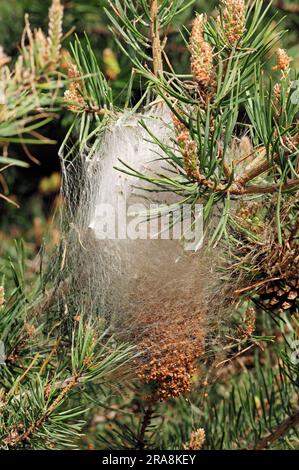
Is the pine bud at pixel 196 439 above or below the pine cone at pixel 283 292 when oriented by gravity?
below

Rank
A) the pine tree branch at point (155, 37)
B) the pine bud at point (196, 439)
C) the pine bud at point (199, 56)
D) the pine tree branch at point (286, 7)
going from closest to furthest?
1. the pine bud at point (199, 56)
2. the pine tree branch at point (155, 37)
3. the pine bud at point (196, 439)
4. the pine tree branch at point (286, 7)

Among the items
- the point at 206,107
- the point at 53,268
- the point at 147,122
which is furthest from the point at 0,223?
the point at 206,107

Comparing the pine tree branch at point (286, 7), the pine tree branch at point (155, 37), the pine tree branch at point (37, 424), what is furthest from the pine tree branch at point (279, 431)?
the pine tree branch at point (286, 7)

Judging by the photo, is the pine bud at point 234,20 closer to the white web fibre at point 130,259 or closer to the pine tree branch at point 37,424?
the white web fibre at point 130,259

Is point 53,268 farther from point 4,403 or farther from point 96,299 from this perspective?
point 4,403

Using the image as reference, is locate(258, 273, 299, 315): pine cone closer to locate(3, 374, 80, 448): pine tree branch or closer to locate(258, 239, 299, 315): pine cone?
locate(258, 239, 299, 315): pine cone

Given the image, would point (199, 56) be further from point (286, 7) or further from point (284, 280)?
point (286, 7)

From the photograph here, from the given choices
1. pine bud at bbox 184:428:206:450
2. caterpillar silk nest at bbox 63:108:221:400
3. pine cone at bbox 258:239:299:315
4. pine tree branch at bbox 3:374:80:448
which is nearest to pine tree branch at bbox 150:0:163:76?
caterpillar silk nest at bbox 63:108:221:400
